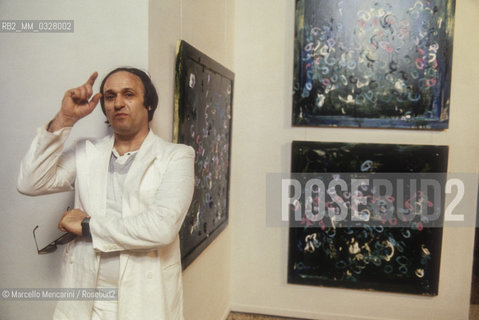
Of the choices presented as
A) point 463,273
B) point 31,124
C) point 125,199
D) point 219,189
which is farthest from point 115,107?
point 463,273

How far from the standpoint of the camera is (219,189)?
2896 millimetres

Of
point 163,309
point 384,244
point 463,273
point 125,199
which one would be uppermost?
point 125,199

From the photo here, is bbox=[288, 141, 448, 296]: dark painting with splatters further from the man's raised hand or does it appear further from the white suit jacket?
the man's raised hand

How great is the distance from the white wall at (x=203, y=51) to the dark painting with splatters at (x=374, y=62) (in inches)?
24.8

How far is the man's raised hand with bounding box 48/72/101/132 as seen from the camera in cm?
125

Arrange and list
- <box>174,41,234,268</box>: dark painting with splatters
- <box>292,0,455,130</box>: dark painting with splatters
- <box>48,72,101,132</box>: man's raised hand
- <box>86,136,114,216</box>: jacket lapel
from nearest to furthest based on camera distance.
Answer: <box>48,72,101,132</box>: man's raised hand < <box>86,136,114,216</box>: jacket lapel < <box>174,41,234,268</box>: dark painting with splatters < <box>292,0,455,130</box>: dark painting with splatters

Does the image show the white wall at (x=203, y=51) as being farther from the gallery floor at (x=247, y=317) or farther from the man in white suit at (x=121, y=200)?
the man in white suit at (x=121, y=200)

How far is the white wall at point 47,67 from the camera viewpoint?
5.39ft

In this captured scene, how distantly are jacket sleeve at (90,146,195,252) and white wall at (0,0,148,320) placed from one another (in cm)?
48

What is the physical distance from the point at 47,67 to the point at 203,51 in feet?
3.24

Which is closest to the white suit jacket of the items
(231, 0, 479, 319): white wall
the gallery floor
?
(231, 0, 479, 319): white wall

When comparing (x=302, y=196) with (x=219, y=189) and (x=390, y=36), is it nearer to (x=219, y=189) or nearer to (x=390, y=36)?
(x=219, y=189)

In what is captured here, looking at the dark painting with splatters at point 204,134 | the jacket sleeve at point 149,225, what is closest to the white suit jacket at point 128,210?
the jacket sleeve at point 149,225

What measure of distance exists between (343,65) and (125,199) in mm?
2238
